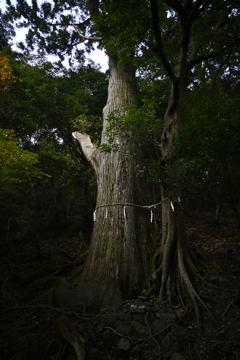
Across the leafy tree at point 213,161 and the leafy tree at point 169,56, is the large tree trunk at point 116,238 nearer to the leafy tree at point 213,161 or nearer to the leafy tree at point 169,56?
the leafy tree at point 169,56

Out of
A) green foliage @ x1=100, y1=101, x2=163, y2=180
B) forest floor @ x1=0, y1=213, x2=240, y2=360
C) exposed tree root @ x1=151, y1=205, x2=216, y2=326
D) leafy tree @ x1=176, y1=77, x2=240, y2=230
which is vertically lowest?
forest floor @ x1=0, y1=213, x2=240, y2=360

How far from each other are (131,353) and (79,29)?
1187cm

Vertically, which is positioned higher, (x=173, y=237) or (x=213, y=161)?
(x=213, y=161)

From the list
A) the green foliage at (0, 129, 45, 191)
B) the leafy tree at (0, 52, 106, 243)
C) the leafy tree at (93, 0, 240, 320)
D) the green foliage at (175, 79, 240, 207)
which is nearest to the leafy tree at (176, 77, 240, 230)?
the green foliage at (175, 79, 240, 207)

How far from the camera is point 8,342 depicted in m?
3.20

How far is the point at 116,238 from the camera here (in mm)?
4609

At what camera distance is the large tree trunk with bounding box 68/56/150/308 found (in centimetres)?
417

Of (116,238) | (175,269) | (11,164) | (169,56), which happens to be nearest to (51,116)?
(11,164)

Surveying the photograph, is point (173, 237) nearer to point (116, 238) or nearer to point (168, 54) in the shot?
point (116, 238)

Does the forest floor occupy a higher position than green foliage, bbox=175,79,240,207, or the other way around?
green foliage, bbox=175,79,240,207

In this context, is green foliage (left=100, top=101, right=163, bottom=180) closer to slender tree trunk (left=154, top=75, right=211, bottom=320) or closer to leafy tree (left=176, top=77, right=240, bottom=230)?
slender tree trunk (left=154, top=75, right=211, bottom=320)

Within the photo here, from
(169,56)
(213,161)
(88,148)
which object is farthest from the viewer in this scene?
(88,148)

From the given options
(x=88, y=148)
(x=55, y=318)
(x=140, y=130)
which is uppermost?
(x=88, y=148)

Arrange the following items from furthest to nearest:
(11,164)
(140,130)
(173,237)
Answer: (11,164) → (140,130) → (173,237)
